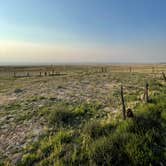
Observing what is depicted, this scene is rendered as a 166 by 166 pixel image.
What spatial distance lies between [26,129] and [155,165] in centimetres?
547

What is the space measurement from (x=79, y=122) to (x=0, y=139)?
130 inches

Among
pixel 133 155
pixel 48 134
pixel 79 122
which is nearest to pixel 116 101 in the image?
pixel 79 122

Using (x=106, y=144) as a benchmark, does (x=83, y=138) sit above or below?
below

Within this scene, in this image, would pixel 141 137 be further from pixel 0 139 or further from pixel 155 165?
pixel 0 139

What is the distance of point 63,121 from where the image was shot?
8906 millimetres

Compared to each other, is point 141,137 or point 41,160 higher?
point 141,137

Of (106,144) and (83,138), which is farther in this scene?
(83,138)

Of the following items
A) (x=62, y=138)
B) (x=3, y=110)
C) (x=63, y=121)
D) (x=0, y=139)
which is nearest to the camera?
(x=62, y=138)

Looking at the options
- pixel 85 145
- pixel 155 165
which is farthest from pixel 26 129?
pixel 155 165

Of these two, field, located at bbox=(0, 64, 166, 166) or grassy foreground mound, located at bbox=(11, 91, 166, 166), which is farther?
field, located at bbox=(0, 64, 166, 166)

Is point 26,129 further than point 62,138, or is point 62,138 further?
point 26,129

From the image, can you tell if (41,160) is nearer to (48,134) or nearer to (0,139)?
(48,134)

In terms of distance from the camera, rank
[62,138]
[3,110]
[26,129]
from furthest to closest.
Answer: [3,110] < [26,129] < [62,138]

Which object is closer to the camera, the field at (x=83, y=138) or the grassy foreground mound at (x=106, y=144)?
the grassy foreground mound at (x=106, y=144)
